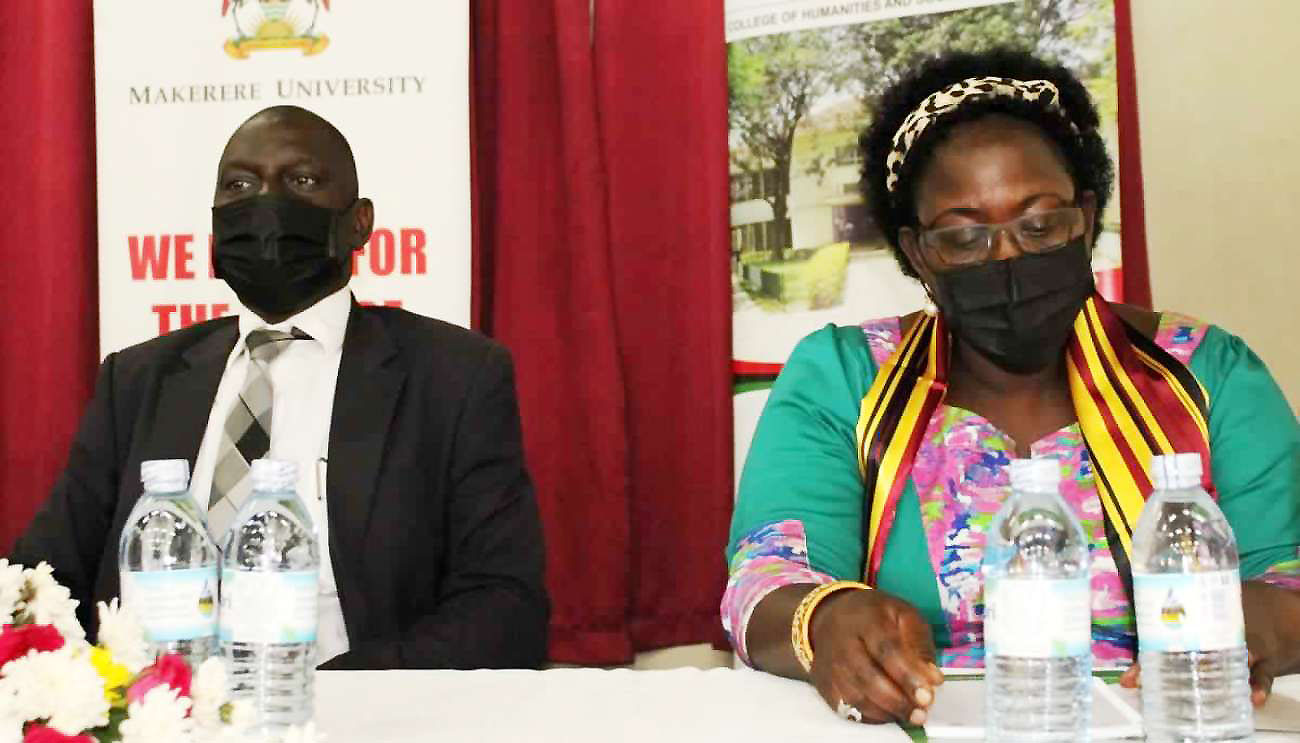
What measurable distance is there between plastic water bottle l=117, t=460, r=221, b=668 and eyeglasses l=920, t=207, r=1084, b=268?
1022 millimetres

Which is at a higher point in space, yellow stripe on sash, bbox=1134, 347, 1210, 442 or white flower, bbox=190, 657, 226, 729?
yellow stripe on sash, bbox=1134, 347, 1210, 442

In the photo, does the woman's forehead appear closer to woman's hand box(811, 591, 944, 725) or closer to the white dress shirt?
woman's hand box(811, 591, 944, 725)

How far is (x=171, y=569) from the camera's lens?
1.42 m

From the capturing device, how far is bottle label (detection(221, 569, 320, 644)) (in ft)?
4.16

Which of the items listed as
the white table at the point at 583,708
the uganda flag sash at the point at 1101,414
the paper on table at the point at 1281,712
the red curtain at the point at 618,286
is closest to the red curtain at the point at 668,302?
the red curtain at the point at 618,286

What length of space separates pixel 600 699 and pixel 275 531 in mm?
392

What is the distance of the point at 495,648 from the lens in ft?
6.95

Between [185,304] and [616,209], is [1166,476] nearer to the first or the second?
[616,209]

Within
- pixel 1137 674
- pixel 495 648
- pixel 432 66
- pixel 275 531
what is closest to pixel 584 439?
pixel 432 66

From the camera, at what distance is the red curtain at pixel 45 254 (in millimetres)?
3283

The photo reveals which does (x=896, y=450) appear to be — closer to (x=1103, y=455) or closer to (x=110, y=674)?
(x=1103, y=455)

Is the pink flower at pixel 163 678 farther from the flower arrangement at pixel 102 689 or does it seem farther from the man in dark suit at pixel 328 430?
the man in dark suit at pixel 328 430

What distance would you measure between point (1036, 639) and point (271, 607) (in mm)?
679

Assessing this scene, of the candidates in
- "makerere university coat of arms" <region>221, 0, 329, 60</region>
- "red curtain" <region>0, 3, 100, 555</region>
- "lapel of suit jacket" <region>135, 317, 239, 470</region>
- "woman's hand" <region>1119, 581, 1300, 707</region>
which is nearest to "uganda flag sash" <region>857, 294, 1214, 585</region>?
"woman's hand" <region>1119, 581, 1300, 707</region>
